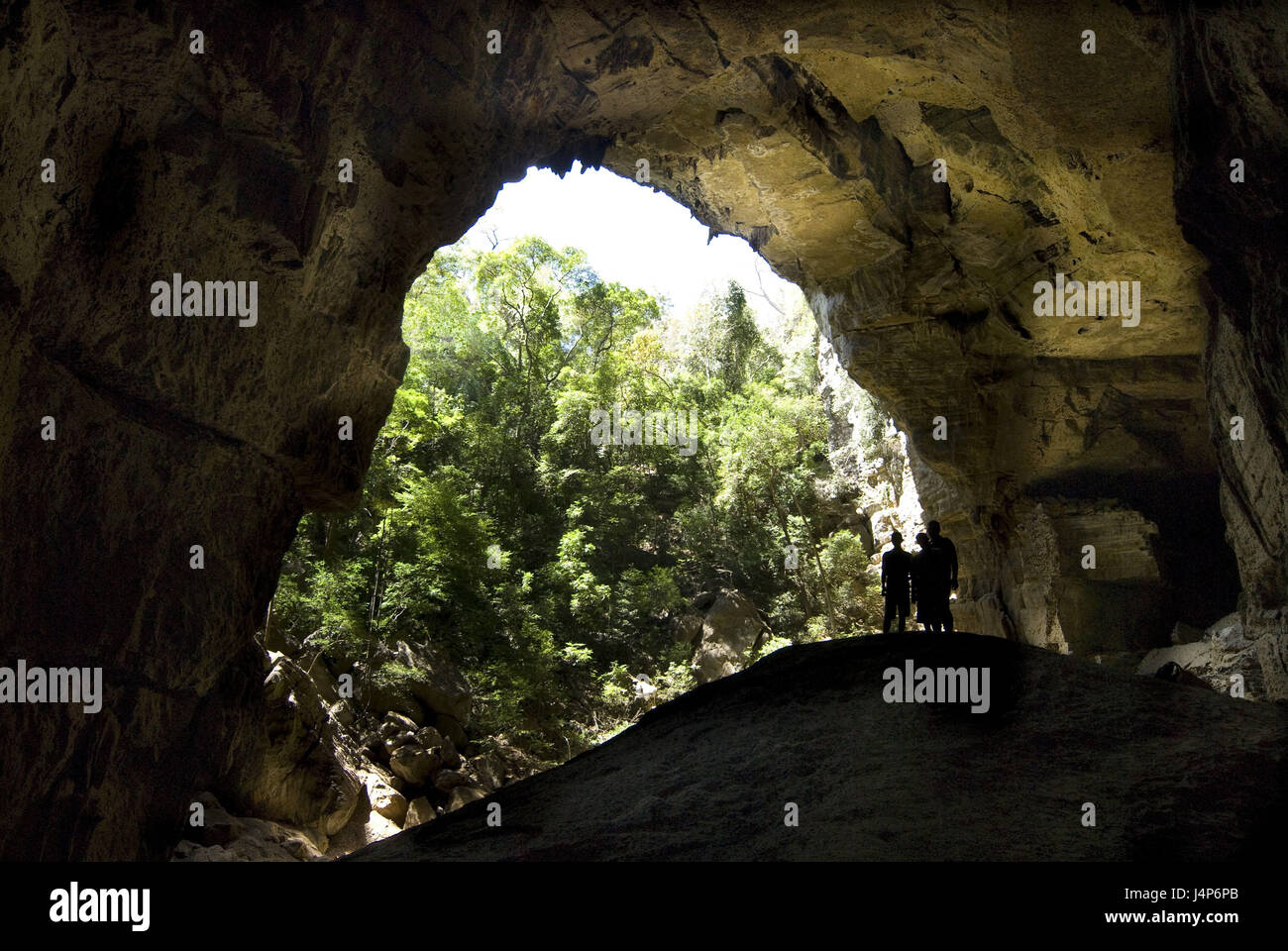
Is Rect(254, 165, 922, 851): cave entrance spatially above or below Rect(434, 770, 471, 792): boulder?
above

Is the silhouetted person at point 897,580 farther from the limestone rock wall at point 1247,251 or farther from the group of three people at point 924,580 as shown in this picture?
the limestone rock wall at point 1247,251

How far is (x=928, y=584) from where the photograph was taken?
8586 mm

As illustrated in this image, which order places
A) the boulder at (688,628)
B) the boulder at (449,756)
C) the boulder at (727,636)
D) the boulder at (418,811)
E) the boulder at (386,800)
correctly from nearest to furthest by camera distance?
the boulder at (386,800) → the boulder at (418,811) → the boulder at (449,756) → the boulder at (727,636) → the boulder at (688,628)

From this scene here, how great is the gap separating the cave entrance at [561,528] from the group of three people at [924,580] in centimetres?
878

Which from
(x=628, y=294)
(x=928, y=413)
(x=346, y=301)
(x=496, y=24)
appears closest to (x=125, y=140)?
(x=346, y=301)

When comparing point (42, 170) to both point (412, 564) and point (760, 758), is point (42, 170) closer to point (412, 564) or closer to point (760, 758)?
point (760, 758)

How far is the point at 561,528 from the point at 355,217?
54.1 feet

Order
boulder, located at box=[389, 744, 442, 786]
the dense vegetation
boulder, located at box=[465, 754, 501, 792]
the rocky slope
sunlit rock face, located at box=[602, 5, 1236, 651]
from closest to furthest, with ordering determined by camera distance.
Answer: the rocky slope < sunlit rock face, located at box=[602, 5, 1236, 651] < boulder, located at box=[389, 744, 442, 786] < boulder, located at box=[465, 754, 501, 792] < the dense vegetation

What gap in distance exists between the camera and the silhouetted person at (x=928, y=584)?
851 cm

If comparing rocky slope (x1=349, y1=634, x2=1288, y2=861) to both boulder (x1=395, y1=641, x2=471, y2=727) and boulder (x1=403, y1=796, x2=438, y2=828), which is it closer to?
boulder (x1=403, y1=796, x2=438, y2=828)

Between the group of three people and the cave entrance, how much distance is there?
878 centimetres

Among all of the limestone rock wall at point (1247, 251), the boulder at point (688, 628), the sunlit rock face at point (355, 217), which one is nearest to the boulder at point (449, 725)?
the sunlit rock face at point (355, 217)

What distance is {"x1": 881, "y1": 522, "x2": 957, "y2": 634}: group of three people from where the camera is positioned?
28.0 ft

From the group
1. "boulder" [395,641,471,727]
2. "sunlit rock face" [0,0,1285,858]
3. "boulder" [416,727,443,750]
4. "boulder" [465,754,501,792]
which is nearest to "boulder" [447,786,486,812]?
"boulder" [465,754,501,792]
